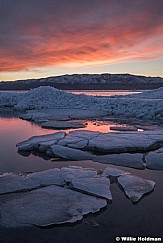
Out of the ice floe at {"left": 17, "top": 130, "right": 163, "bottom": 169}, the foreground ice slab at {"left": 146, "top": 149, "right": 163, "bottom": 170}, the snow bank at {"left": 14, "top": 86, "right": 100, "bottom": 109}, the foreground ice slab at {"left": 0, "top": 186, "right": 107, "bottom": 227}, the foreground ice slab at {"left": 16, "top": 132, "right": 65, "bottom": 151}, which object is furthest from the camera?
the snow bank at {"left": 14, "top": 86, "right": 100, "bottom": 109}

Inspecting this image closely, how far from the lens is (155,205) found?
3.17 meters

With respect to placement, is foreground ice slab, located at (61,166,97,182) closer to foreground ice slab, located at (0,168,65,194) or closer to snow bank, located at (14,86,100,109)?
foreground ice slab, located at (0,168,65,194)

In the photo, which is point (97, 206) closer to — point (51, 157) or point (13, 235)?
point (13, 235)

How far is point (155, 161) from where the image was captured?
4805 millimetres

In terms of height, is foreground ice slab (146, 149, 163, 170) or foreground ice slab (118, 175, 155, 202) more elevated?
foreground ice slab (146, 149, 163, 170)

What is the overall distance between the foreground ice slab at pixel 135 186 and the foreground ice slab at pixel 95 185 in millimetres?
235

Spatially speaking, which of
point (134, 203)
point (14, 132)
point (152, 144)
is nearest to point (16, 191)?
point (134, 203)

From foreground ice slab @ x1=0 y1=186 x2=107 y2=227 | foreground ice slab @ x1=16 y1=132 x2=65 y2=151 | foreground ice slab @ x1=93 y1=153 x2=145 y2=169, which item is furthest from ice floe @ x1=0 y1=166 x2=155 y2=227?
foreground ice slab @ x1=16 y1=132 x2=65 y2=151

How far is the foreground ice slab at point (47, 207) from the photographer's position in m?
2.76

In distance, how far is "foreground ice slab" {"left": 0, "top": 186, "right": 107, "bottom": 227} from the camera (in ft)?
9.06

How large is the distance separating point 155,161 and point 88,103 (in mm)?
11519

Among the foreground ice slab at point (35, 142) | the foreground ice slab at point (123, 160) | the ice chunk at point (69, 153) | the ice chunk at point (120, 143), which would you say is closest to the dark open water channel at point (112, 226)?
the foreground ice slab at point (123, 160)

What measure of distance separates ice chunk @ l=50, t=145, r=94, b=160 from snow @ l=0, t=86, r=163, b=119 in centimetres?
683

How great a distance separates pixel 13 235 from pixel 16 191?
3.37 ft
